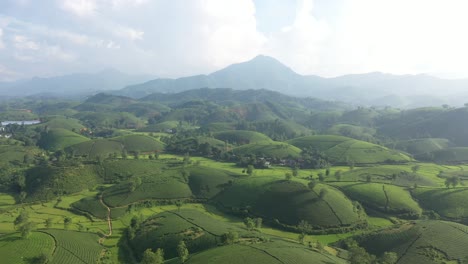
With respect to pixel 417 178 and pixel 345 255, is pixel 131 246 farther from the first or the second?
pixel 417 178

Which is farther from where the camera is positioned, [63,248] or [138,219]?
[138,219]

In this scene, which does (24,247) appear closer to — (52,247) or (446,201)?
(52,247)

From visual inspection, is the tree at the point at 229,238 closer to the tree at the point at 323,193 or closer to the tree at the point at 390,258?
the tree at the point at 390,258

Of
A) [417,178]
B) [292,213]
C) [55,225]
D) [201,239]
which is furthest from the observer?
[417,178]

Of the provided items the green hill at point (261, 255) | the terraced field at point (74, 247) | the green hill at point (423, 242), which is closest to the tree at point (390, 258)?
the green hill at point (423, 242)

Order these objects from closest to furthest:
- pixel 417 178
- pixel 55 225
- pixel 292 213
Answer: pixel 55 225 < pixel 292 213 < pixel 417 178

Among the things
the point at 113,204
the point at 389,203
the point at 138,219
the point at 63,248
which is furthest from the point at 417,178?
the point at 63,248

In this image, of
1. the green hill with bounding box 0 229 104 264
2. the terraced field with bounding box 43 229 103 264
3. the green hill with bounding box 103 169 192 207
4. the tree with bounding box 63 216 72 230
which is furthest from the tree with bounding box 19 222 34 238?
the green hill with bounding box 103 169 192 207
